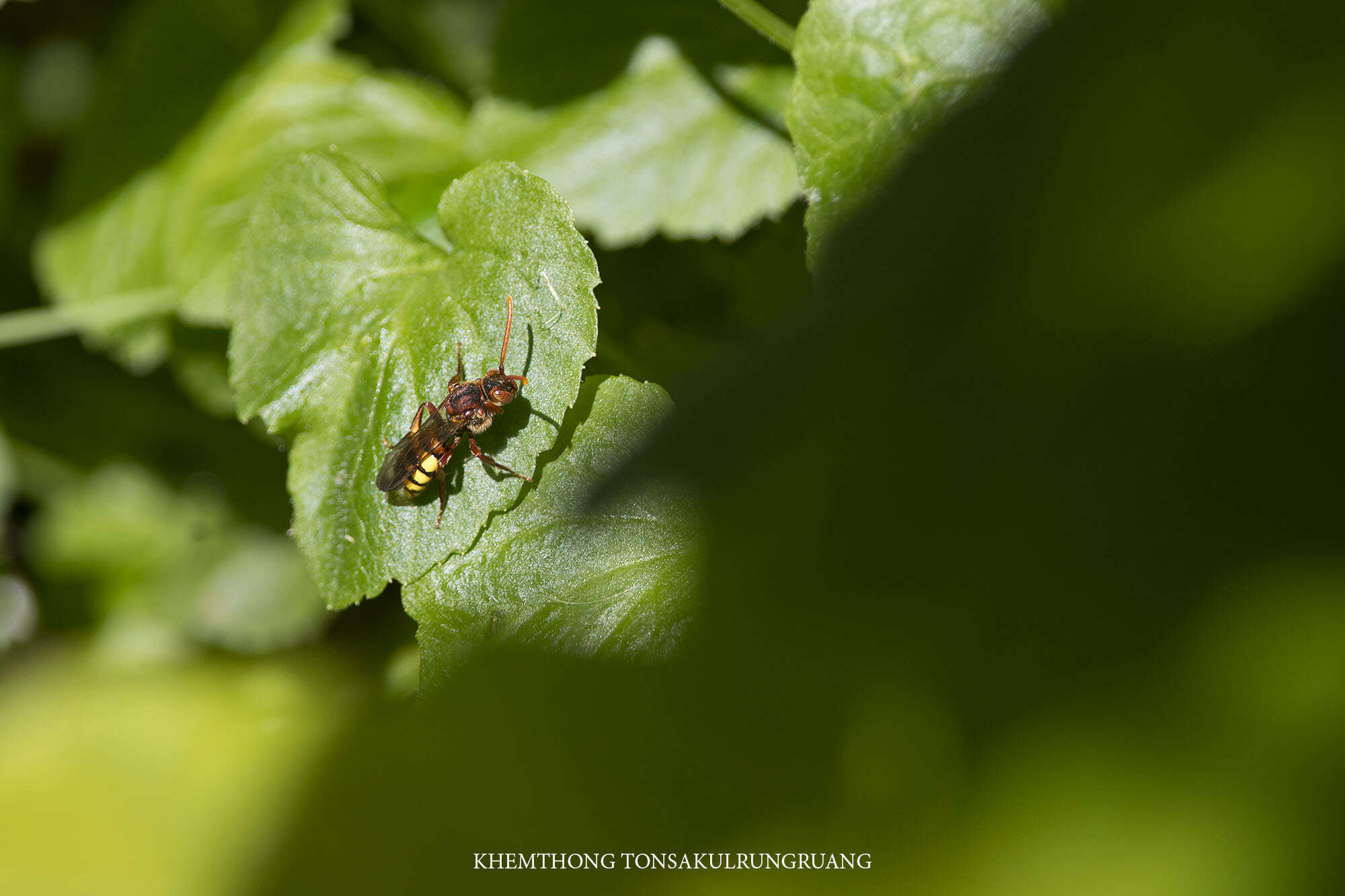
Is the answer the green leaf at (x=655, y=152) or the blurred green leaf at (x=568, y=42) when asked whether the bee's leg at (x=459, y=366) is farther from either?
the blurred green leaf at (x=568, y=42)

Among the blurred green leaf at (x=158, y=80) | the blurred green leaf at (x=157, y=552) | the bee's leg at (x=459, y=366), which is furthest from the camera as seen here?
the blurred green leaf at (x=157, y=552)

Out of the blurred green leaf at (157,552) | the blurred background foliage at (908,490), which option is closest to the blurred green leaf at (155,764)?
the blurred background foliage at (908,490)

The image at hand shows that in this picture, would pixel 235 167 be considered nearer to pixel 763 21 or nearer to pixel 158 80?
pixel 158 80

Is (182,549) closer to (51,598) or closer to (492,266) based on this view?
(51,598)

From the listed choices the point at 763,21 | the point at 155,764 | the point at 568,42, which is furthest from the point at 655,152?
the point at 155,764

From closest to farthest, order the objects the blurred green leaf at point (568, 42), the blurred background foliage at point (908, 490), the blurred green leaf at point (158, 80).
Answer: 1. the blurred background foliage at point (908, 490)
2. the blurred green leaf at point (568, 42)
3. the blurred green leaf at point (158, 80)

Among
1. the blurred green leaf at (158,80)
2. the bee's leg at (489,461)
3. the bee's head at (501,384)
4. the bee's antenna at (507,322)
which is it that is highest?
the bee's antenna at (507,322)

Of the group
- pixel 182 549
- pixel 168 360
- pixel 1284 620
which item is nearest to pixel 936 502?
pixel 1284 620
